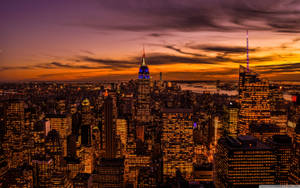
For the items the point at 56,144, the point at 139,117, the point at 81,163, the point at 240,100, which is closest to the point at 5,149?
the point at 56,144

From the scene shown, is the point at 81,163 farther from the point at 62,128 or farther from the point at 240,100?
the point at 240,100

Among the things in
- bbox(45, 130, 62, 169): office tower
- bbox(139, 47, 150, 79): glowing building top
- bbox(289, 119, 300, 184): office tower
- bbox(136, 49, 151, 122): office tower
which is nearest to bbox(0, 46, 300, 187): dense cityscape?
bbox(45, 130, 62, 169): office tower

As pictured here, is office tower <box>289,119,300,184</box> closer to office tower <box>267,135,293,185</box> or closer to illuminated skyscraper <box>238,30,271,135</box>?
office tower <box>267,135,293,185</box>

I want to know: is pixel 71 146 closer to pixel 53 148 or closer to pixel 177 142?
pixel 53 148

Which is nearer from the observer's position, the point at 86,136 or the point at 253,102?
the point at 253,102

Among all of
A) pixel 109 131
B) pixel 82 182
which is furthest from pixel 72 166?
pixel 109 131
